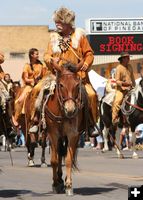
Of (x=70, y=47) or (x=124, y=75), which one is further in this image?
(x=124, y=75)

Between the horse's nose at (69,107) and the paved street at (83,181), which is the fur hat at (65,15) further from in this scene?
the paved street at (83,181)

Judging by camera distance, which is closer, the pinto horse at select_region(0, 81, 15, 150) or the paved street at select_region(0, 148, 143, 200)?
the paved street at select_region(0, 148, 143, 200)

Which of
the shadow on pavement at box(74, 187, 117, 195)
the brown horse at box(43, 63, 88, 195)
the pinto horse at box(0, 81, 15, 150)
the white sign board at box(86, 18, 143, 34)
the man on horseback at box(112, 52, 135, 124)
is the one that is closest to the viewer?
the brown horse at box(43, 63, 88, 195)

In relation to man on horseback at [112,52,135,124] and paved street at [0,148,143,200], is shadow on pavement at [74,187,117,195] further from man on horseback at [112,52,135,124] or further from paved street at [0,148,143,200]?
man on horseback at [112,52,135,124]

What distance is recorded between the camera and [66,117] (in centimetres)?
1280

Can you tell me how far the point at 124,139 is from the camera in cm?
3319

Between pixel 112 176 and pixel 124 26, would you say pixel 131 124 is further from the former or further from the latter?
pixel 124 26

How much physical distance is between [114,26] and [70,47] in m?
38.6

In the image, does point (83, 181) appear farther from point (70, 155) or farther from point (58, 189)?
point (70, 155)

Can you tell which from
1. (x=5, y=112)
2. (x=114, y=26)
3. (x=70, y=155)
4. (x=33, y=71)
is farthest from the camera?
(x=114, y=26)

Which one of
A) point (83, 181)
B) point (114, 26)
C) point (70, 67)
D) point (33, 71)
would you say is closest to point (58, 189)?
point (70, 67)

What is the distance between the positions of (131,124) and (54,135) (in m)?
11.4

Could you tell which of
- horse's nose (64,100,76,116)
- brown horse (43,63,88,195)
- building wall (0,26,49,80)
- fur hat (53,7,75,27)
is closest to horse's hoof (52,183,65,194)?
brown horse (43,63,88,195)

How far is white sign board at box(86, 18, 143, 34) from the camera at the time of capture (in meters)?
49.3
